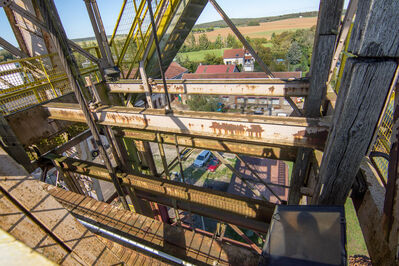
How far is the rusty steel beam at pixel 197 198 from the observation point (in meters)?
3.05

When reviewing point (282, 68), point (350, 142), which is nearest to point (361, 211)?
point (350, 142)

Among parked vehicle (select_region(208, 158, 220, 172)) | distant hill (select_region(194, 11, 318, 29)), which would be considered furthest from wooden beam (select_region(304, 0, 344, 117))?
distant hill (select_region(194, 11, 318, 29))

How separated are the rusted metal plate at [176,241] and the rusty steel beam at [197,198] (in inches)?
35.7

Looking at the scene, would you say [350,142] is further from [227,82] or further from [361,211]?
[227,82]

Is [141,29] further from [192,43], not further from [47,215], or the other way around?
[192,43]

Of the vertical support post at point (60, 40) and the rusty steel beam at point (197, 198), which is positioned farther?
the rusty steel beam at point (197, 198)

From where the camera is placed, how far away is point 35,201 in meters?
1.22

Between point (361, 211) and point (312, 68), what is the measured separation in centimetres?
200

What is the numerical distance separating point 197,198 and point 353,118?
263 centimetres

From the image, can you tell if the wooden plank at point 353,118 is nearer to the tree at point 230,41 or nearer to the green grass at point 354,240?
the green grass at point 354,240

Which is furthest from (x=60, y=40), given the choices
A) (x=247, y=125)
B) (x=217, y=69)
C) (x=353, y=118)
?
(x=217, y=69)

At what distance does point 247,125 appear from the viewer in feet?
6.89

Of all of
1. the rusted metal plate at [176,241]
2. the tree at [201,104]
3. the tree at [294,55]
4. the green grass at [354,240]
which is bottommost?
the green grass at [354,240]

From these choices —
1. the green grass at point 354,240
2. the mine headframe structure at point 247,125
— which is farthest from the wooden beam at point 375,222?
the green grass at point 354,240
